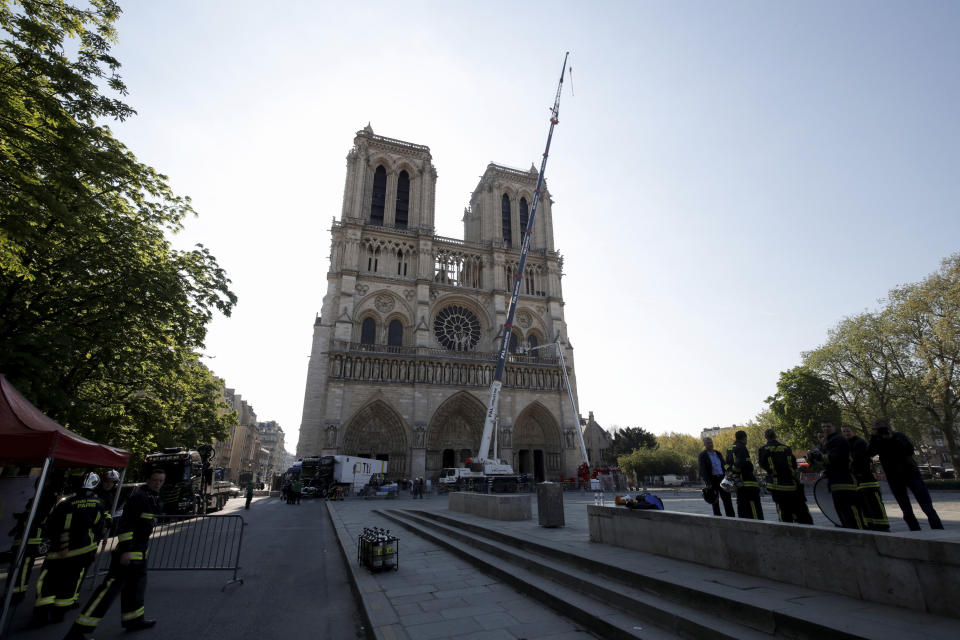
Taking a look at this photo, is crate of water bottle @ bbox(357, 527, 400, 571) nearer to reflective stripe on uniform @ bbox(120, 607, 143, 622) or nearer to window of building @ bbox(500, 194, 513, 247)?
reflective stripe on uniform @ bbox(120, 607, 143, 622)

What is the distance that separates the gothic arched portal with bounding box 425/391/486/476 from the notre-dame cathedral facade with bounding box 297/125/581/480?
2.9 inches

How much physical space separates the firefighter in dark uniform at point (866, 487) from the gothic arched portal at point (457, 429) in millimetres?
24695

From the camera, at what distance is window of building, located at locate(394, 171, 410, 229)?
3456cm

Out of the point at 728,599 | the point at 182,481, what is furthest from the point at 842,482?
the point at 182,481

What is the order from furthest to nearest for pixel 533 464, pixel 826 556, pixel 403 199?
pixel 403 199
pixel 533 464
pixel 826 556

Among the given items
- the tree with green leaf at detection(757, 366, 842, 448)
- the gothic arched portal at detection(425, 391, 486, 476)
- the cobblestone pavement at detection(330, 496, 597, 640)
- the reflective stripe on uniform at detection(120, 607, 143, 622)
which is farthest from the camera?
the gothic arched portal at detection(425, 391, 486, 476)

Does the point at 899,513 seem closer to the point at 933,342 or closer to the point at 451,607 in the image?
the point at 451,607

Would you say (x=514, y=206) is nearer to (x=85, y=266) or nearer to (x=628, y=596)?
(x=85, y=266)

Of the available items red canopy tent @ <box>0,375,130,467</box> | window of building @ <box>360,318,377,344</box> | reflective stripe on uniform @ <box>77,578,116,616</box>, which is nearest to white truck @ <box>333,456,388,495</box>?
window of building @ <box>360,318,377,344</box>

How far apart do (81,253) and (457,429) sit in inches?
949

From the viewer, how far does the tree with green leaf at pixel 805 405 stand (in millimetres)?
24578

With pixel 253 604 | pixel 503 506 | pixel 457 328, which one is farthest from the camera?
pixel 457 328

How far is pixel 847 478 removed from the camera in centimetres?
471

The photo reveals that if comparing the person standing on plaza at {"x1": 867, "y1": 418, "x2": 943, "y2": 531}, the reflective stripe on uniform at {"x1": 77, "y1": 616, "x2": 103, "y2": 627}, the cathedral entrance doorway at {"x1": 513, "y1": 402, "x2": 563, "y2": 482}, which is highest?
the cathedral entrance doorway at {"x1": 513, "y1": 402, "x2": 563, "y2": 482}
